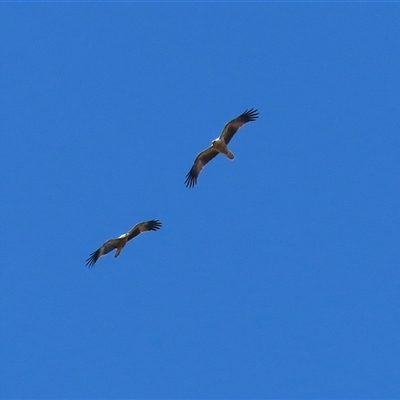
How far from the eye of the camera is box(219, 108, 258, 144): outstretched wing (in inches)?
2454

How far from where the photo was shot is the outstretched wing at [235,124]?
205 feet

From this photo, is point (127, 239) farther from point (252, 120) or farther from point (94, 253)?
point (252, 120)

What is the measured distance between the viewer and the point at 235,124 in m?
62.5

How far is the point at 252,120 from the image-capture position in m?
62.5

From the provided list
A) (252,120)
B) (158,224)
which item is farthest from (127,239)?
(252,120)

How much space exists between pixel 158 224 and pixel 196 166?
7.74ft

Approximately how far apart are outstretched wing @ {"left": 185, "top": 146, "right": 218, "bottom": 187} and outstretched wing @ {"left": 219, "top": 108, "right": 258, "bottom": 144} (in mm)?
1042

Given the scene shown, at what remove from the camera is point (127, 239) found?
6369 centimetres

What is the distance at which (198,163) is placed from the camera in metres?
64.1

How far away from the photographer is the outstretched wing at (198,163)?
209 ft

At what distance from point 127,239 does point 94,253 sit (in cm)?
123

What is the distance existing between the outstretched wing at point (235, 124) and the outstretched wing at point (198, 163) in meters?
1.04

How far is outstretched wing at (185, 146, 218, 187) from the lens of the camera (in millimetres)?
63700

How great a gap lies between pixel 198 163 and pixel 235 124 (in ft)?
7.76
